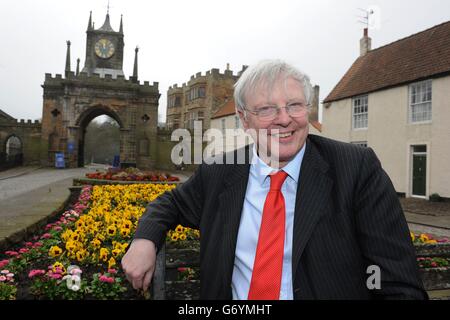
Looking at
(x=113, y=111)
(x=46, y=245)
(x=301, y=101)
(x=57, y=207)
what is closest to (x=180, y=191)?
(x=301, y=101)

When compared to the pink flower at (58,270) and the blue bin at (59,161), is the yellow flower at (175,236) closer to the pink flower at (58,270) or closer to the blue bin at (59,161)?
the pink flower at (58,270)

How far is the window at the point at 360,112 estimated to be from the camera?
63.6ft

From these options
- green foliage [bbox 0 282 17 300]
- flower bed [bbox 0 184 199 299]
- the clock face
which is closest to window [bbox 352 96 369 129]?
flower bed [bbox 0 184 199 299]

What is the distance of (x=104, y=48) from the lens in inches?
1512

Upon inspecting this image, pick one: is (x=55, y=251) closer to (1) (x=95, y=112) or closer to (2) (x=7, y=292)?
(2) (x=7, y=292)

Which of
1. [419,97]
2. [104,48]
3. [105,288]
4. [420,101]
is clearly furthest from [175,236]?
[104,48]

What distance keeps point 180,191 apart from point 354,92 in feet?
64.1

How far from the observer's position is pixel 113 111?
3250 cm

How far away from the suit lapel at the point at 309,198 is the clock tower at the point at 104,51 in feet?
127

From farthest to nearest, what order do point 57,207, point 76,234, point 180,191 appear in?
point 57,207 → point 76,234 → point 180,191

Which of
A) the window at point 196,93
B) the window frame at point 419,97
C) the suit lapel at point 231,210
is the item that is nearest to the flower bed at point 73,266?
the suit lapel at point 231,210

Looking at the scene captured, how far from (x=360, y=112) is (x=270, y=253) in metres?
19.4
